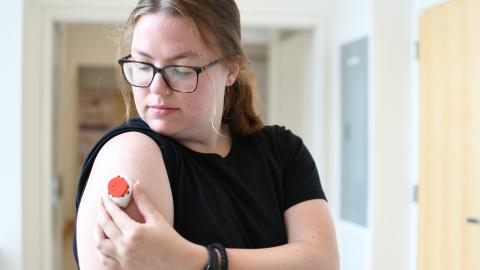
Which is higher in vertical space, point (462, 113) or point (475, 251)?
point (462, 113)

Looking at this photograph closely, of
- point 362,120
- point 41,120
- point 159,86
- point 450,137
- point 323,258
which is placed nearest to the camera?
point 159,86

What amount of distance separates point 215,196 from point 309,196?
0.69 feet

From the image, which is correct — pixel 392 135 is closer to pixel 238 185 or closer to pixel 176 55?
pixel 238 185

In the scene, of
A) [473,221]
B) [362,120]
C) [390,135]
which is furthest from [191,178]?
[362,120]

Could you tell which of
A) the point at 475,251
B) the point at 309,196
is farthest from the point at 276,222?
the point at 475,251

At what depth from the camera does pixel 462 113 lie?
243 centimetres

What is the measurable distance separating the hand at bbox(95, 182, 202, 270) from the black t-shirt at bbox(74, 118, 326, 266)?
0.30 ft

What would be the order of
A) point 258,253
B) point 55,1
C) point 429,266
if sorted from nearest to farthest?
point 258,253 → point 429,266 → point 55,1

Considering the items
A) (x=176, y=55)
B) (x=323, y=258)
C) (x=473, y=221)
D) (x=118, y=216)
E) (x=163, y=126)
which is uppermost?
(x=176, y=55)

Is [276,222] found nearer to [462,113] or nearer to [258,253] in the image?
[258,253]

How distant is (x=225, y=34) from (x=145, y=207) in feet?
1.06

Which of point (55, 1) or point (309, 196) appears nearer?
point (309, 196)

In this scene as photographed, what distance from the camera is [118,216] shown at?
26.6 inches

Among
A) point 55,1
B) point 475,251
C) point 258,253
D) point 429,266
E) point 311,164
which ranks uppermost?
point 55,1
